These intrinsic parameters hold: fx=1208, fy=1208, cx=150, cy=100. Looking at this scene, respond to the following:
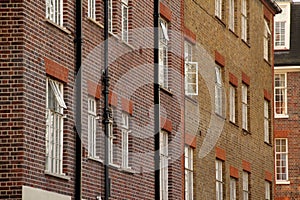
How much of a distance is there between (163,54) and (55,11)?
9.89 meters

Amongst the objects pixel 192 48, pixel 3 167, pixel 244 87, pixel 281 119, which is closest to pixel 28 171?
pixel 3 167

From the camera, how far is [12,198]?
81.7 ft

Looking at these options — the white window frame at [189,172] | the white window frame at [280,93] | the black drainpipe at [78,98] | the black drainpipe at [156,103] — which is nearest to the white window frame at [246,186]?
the white window frame at [189,172]

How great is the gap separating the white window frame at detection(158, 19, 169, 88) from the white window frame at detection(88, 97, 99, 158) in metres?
6.74

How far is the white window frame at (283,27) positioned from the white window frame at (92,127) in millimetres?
38758

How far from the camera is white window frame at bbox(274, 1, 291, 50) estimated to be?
68.6 m

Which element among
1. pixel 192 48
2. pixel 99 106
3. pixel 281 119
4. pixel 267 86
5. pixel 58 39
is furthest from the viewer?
pixel 281 119

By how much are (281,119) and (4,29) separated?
4122 cm

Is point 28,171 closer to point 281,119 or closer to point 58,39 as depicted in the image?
point 58,39

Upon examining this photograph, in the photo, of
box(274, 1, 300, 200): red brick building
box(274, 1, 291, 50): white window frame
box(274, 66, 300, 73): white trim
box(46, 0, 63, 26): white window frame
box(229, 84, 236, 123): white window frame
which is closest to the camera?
box(46, 0, 63, 26): white window frame

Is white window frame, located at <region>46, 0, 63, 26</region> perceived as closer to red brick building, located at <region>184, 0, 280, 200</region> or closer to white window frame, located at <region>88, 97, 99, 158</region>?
white window frame, located at <region>88, 97, 99, 158</region>

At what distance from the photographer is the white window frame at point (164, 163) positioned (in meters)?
36.7

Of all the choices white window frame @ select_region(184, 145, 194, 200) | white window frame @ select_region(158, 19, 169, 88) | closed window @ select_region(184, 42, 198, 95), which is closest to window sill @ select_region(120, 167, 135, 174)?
white window frame @ select_region(158, 19, 169, 88)

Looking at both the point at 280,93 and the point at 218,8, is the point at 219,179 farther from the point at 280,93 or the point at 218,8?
the point at 280,93
